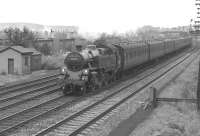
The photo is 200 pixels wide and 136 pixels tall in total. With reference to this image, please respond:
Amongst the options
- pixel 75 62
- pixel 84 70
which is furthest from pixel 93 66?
pixel 75 62

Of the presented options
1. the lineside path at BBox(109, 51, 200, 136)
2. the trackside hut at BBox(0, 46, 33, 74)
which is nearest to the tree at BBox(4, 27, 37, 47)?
the trackside hut at BBox(0, 46, 33, 74)

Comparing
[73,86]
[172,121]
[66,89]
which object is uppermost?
[73,86]

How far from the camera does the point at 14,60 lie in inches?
1186

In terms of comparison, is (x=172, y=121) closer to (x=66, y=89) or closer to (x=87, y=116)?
(x=87, y=116)

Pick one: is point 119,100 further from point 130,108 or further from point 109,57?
point 109,57

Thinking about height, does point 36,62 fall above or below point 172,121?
above

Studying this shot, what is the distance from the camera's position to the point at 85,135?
1158cm

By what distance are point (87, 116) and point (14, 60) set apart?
693 inches

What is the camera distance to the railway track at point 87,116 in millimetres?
11898

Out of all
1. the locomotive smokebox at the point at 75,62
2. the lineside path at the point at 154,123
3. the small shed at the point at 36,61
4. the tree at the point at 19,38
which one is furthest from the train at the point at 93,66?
the tree at the point at 19,38

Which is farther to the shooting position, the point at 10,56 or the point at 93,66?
the point at 10,56

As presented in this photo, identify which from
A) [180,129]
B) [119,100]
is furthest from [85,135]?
[119,100]

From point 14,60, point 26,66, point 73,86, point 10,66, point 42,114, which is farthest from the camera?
point 26,66

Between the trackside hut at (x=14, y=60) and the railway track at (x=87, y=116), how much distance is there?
12.9 m
